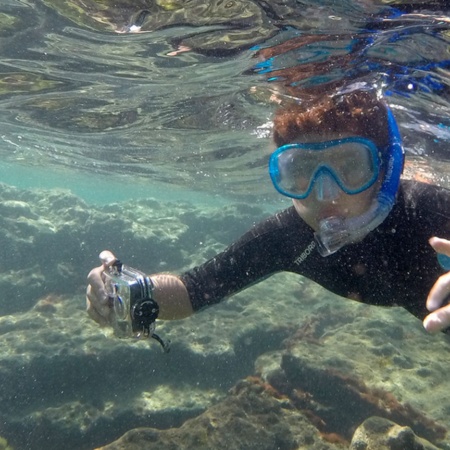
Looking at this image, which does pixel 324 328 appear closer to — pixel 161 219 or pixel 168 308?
pixel 168 308

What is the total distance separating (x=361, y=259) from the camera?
13.6 ft

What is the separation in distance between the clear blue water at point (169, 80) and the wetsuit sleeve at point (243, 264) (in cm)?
388

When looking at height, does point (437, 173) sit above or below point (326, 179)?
below

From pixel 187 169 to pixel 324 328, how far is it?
15.2 meters

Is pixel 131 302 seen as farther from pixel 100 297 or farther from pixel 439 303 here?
pixel 439 303

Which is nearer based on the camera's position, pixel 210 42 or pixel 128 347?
pixel 210 42

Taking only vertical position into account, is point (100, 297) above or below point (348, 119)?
below

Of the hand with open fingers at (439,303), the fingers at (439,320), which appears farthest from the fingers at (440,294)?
the fingers at (439,320)

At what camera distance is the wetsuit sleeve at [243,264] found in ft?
14.4

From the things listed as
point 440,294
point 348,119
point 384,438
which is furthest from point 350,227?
point 384,438

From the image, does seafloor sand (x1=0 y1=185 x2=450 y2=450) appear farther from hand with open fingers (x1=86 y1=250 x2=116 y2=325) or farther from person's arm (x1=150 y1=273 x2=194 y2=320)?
hand with open fingers (x1=86 y1=250 x2=116 y2=325)

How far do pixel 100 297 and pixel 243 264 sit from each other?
1.59m

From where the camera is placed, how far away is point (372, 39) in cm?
737

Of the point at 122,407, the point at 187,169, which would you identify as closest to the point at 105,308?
the point at 122,407
